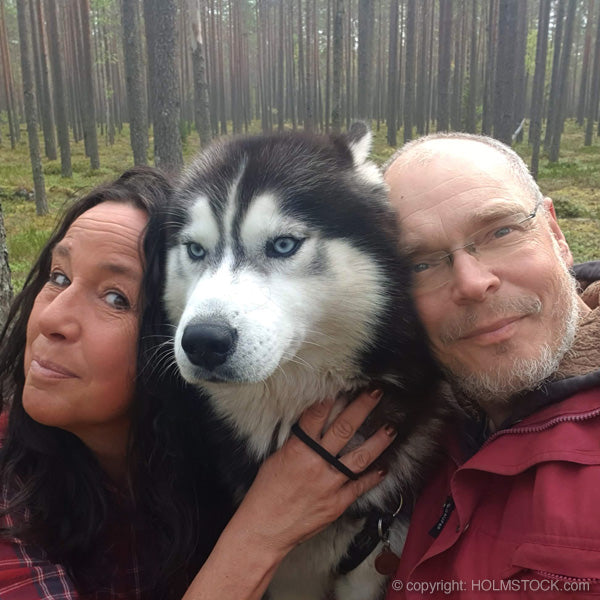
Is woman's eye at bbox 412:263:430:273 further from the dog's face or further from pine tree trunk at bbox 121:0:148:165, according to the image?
pine tree trunk at bbox 121:0:148:165

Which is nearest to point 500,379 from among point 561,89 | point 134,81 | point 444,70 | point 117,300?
point 117,300

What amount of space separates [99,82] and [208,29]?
20.9 feet

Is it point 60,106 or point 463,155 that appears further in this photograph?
point 60,106

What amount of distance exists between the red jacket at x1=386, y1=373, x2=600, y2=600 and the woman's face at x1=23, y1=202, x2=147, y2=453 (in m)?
1.04

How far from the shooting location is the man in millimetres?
1377

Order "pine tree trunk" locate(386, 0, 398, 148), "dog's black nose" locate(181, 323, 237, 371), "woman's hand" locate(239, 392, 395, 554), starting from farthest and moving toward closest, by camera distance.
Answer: "pine tree trunk" locate(386, 0, 398, 148) → "woman's hand" locate(239, 392, 395, 554) → "dog's black nose" locate(181, 323, 237, 371)

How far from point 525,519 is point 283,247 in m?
0.99

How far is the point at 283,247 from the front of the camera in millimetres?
1852

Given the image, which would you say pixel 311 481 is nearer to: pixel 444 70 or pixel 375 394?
pixel 375 394

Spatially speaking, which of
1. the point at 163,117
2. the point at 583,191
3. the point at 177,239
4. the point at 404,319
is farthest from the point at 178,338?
the point at 583,191

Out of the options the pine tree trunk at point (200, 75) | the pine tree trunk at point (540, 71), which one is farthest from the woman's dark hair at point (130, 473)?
the pine tree trunk at point (540, 71)

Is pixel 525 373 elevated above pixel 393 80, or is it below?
below

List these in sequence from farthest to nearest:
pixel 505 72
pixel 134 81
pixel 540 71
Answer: pixel 540 71
pixel 134 81
pixel 505 72

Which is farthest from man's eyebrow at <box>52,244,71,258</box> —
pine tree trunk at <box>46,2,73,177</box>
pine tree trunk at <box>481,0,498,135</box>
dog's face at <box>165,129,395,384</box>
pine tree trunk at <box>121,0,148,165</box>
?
pine tree trunk at <box>481,0,498,135</box>
